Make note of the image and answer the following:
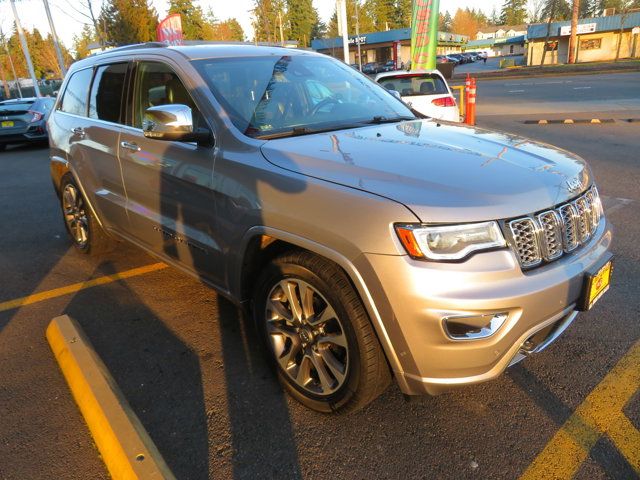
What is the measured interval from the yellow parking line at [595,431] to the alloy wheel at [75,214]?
13.6ft

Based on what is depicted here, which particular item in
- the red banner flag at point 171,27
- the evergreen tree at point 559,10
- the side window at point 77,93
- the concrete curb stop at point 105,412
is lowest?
the concrete curb stop at point 105,412

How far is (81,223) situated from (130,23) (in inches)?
1901

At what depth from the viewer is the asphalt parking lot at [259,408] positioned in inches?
88.4

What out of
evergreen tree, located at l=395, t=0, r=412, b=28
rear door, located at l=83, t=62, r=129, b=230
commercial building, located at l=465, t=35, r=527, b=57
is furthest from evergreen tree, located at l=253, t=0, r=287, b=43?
commercial building, located at l=465, t=35, r=527, b=57

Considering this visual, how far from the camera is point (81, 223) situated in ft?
15.8

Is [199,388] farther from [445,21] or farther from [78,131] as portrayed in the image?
[445,21]

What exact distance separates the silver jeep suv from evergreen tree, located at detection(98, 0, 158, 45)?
47066 millimetres

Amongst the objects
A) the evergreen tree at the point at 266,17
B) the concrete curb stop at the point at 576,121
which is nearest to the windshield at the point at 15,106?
the concrete curb stop at the point at 576,121

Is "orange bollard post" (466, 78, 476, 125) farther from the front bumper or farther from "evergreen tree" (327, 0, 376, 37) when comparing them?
"evergreen tree" (327, 0, 376, 37)

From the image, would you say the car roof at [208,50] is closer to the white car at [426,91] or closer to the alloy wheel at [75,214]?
the alloy wheel at [75,214]

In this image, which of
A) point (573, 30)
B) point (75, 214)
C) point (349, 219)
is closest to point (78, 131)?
point (75, 214)

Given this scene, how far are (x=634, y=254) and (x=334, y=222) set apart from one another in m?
3.29

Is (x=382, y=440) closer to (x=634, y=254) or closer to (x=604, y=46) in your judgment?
(x=634, y=254)

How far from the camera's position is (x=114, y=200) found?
12.9 ft
